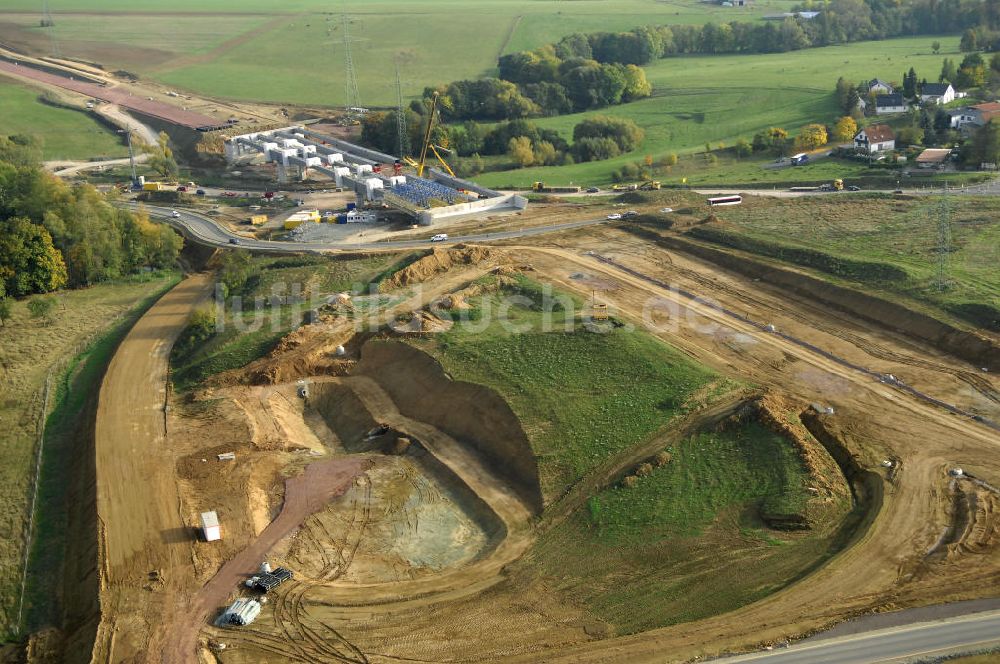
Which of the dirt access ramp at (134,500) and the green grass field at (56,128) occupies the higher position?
the green grass field at (56,128)

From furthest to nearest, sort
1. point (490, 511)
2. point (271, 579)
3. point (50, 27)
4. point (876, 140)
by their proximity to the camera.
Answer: point (50, 27) < point (876, 140) < point (490, 511) < point (271, 579)

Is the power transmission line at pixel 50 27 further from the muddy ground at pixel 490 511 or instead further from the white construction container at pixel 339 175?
the muddy ground at pixel 490 511

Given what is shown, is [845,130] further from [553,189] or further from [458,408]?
[458,408]

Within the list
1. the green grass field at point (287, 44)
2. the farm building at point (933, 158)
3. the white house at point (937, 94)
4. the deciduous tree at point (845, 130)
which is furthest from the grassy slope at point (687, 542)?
the green grass field at point (287, 44)

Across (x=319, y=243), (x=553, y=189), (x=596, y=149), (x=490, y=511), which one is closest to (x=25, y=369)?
(x=319, y=243)

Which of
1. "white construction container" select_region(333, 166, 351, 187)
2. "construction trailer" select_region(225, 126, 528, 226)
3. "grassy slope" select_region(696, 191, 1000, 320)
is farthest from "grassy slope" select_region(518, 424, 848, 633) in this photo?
"white construction container" select_region(333, 166, 351, 187)

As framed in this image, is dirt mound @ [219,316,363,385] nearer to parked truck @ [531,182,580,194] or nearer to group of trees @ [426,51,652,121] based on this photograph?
parked truck @ [531,182,580,194]

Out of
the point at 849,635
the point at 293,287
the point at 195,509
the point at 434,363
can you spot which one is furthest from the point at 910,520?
the point at 293,287
